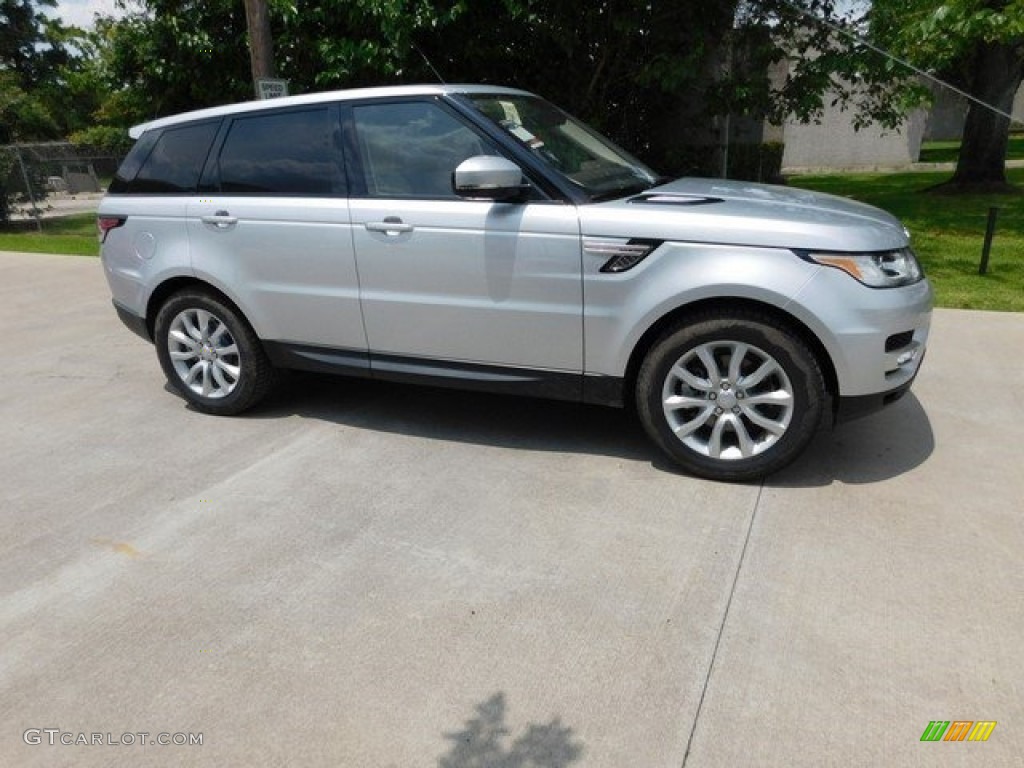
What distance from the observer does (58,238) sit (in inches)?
609

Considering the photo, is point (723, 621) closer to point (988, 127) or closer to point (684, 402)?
point (684, 402)

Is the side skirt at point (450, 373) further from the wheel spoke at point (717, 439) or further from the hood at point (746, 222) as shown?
the hood at point (746, 222)

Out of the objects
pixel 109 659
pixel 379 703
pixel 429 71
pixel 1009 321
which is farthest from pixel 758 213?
pixel 429 71

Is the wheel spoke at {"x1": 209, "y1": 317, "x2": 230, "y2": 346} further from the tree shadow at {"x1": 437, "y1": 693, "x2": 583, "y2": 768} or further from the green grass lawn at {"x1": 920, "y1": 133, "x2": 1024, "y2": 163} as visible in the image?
the green grass lawn at {"x1": 920, "y1": 133, "x2": 1024, "y2": 163}

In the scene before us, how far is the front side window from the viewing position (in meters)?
4.12

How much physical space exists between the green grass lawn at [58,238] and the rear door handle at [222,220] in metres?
8.81

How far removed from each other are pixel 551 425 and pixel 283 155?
210 centimetres

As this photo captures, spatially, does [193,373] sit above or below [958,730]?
above

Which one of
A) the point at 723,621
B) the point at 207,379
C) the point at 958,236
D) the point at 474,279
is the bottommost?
the point at 958,236

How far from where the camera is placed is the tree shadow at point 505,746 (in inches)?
90.3

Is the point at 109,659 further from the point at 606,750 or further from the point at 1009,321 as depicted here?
the point at 1009,321

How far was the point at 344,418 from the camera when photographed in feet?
16.3

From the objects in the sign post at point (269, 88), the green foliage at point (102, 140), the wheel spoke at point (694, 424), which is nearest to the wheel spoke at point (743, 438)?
the wheel spoke at point (694, 424)

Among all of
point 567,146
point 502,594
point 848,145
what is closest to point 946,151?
point 848,145
